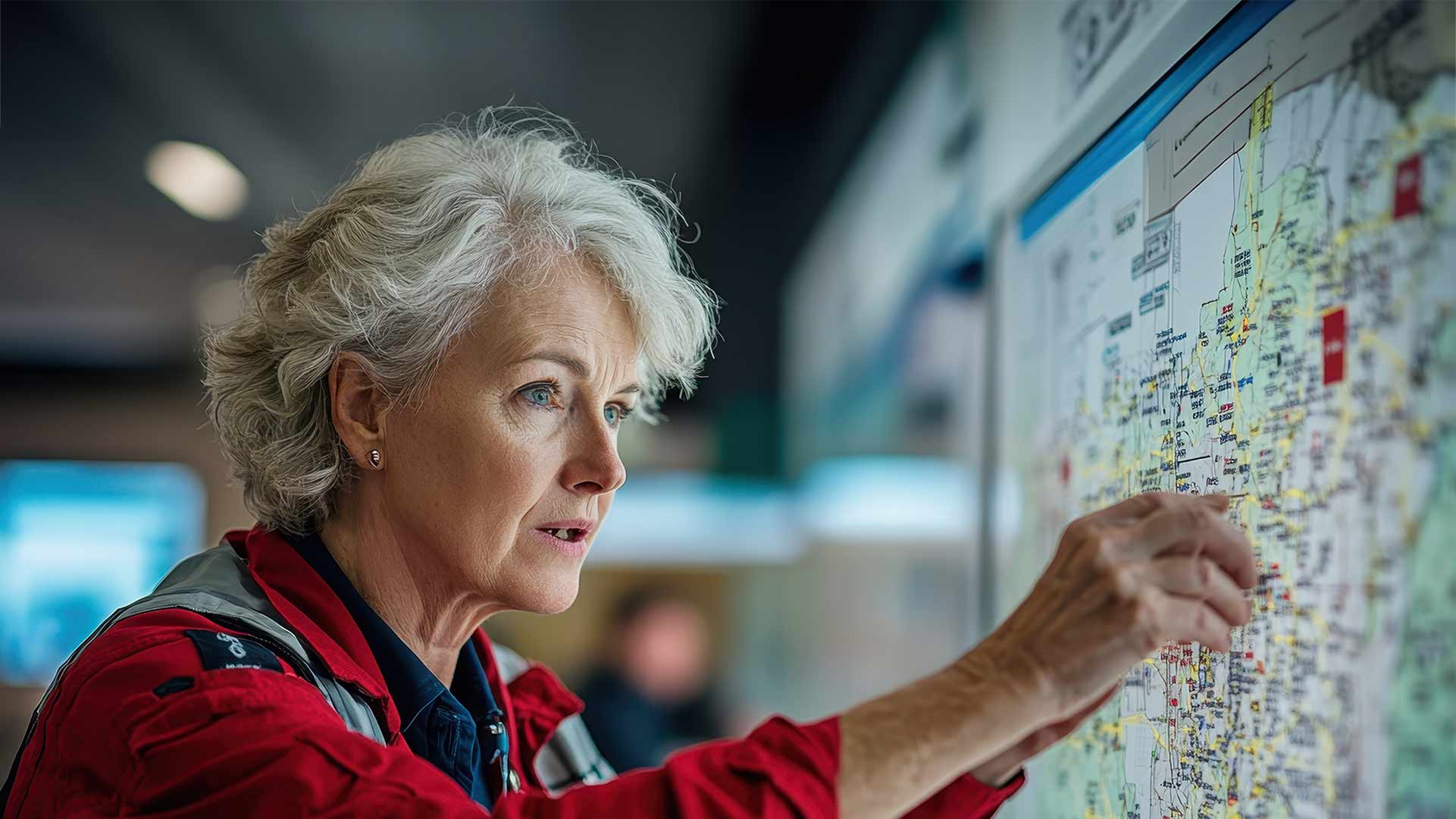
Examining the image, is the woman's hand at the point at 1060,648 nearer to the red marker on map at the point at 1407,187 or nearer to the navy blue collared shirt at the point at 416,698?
the red marker on map at the point at 1407,187

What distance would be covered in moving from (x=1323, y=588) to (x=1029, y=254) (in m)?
0.74

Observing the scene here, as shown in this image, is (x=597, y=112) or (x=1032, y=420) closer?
(x=1032, y=420)

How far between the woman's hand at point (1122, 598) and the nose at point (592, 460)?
0.46m

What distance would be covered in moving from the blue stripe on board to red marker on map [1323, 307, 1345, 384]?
0.75ft

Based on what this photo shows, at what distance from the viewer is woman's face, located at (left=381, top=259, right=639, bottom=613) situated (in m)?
1.04

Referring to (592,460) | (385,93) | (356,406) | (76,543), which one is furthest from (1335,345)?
(76,543)

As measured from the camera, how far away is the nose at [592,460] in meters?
1.07

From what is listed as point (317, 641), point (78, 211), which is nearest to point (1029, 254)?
point (317, 641)

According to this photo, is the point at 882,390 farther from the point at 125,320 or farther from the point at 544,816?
the point at 125,320

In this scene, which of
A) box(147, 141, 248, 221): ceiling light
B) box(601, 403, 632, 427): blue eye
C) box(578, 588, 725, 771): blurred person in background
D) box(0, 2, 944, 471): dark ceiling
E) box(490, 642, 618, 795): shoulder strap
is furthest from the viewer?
box(578, 588, 725, 771): blurred person in background

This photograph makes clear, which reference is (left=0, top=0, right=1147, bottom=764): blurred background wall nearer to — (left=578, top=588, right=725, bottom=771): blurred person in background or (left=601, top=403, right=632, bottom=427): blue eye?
(left=578, top=588, right=725, bottom=771): blurred person in background

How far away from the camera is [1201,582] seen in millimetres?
Result: 705

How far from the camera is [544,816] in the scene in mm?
683

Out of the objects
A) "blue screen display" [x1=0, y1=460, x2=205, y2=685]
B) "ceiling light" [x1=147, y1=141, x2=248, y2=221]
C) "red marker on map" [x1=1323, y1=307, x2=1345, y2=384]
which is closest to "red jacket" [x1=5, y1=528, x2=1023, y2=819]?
"red marker on map" [x1=1323, y1=307, x2=1345, y2=384]
